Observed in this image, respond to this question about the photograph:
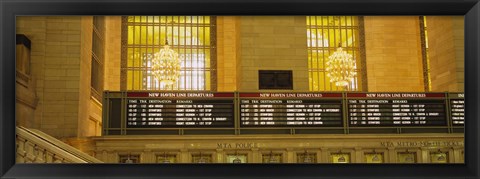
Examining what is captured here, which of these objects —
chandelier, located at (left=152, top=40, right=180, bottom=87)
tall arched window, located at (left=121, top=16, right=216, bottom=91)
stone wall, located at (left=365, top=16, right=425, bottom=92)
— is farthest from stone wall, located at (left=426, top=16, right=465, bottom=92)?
tall arched window, located at (left=121, top=16, right=216, bottom=91)

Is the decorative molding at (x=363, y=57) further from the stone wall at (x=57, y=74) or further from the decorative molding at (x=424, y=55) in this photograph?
the stone wall at (x=57, y=74)

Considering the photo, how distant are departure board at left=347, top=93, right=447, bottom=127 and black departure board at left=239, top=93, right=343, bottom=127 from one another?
0.31 m

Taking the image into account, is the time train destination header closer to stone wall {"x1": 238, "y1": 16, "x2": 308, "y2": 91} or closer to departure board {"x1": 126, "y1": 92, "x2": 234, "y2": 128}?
departure board {"x1": 126, "y1": 92, "x2": 234, "y2": 128}

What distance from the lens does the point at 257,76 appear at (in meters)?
12.2

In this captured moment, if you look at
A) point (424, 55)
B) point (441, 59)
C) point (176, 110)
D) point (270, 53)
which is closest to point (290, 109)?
point (176, 110)

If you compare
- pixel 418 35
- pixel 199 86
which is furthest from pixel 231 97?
pixel 418 35

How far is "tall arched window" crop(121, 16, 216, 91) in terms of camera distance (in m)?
19.2

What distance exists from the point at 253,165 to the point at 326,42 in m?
14.9

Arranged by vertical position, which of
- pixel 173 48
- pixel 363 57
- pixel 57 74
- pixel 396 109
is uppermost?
pixel 173 48

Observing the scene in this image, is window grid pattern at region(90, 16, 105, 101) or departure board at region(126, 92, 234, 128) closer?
departure board at region(126, 92, 234, 128)

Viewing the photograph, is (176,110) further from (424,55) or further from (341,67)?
(424,55)

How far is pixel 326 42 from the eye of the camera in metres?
20.3
